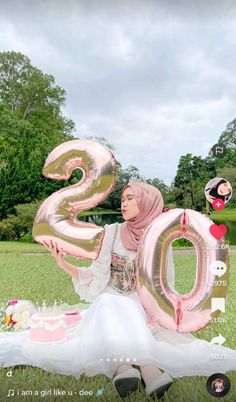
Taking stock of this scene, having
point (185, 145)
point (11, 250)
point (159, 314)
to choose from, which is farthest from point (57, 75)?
point (11, 250)

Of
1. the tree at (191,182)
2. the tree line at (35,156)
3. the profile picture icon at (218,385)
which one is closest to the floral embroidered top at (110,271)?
the tree line at (35,156)

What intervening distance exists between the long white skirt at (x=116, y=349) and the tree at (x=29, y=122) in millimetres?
501

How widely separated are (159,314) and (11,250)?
153cm

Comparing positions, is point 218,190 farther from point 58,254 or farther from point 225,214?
point 58,254

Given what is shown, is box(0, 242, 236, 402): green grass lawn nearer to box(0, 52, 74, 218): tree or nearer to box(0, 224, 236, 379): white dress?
box(0, 224, 236, 379): white dress

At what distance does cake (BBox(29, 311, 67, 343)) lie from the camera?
72.8 inches

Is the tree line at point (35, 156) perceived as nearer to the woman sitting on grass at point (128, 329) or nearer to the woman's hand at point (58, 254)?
the woman sitting on grass at point (128, 329)

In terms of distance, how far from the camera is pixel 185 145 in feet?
6.03

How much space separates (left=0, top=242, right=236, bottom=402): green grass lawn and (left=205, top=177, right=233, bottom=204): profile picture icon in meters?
0.23

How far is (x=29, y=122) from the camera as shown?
6.89ft

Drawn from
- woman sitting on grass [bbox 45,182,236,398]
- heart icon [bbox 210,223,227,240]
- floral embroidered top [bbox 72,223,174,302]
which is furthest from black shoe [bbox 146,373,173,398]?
heart icon [bbox 210,223,227,240]

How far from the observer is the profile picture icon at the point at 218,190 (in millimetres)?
1729

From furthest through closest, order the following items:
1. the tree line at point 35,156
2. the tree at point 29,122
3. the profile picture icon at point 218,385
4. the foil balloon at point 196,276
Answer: the tree at point 29,122 < the tree line at point 35,156 < the foil balloon at point 196,276 < the profile picture icon at point 218,385

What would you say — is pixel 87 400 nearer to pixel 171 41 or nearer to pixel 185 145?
pixel 185 145
